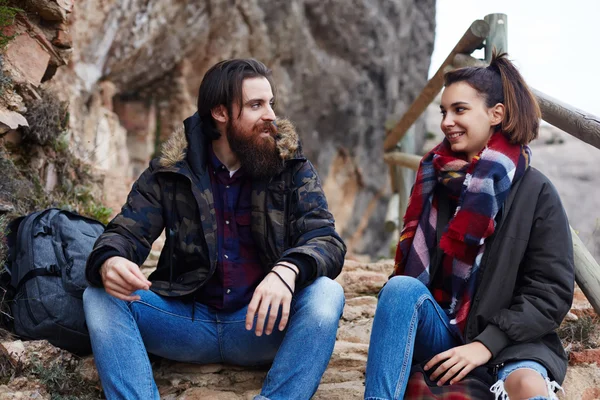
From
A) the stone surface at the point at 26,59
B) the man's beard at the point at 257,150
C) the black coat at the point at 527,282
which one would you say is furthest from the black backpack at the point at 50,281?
the black coat at the point at 527,282

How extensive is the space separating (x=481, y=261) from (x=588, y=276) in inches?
33.8

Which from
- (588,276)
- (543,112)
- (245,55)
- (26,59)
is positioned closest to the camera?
(588,276)

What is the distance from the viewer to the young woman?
2137 millimetres

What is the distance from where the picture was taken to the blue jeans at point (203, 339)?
2.22 meters

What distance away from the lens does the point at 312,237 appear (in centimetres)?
247

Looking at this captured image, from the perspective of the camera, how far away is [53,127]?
13.4ft

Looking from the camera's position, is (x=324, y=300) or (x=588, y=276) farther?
(x=588, y=276)

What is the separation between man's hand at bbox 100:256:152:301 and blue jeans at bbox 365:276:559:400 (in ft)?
2.73

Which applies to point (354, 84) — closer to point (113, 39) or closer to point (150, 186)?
point (113, 39)

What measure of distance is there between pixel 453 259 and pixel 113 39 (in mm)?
6045

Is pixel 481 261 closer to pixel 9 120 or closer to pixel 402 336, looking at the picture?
pixel 402 336

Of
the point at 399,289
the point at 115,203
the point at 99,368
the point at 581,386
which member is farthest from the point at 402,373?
the point at 115,203

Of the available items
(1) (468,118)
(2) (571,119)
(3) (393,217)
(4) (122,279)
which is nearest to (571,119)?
(2) (571,119)

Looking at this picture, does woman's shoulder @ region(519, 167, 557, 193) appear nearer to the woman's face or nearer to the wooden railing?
the woman's face
